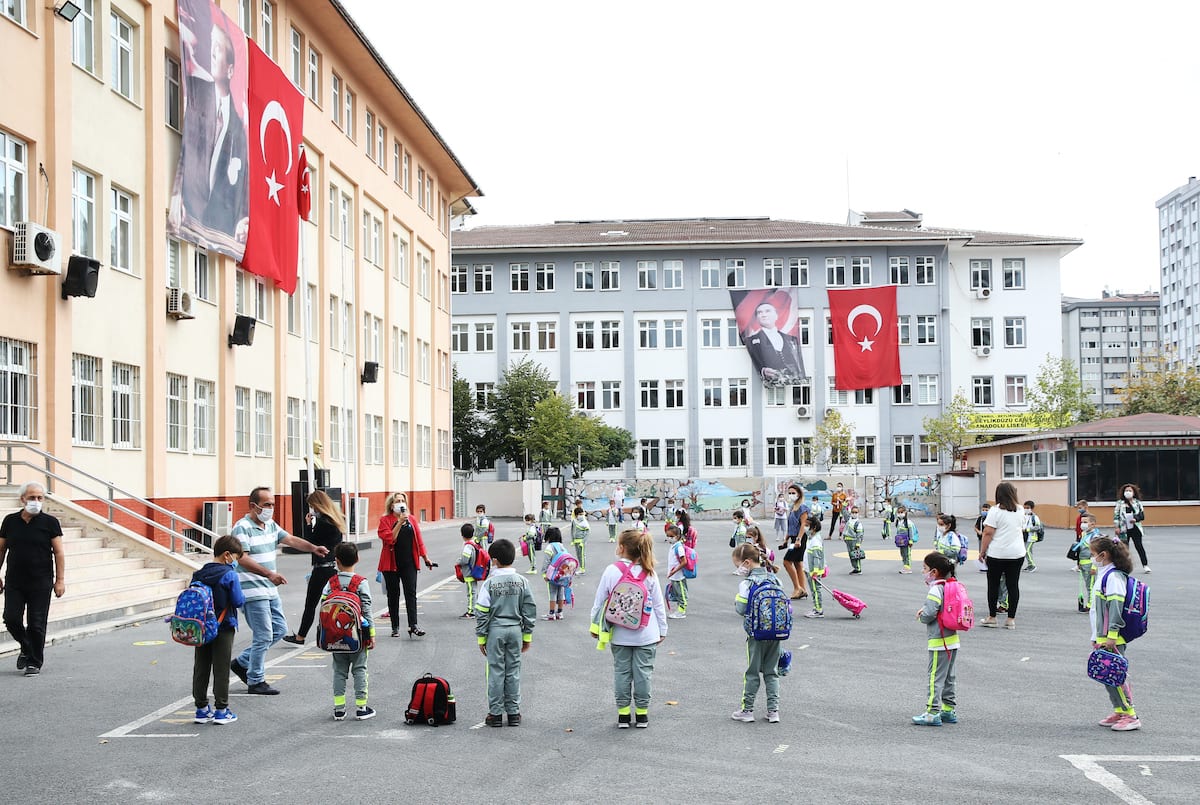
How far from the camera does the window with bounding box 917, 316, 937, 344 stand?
70.1 m

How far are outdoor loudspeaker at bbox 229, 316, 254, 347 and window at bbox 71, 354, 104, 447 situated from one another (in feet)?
21.6

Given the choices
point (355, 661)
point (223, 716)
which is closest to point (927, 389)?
point (355, 661)

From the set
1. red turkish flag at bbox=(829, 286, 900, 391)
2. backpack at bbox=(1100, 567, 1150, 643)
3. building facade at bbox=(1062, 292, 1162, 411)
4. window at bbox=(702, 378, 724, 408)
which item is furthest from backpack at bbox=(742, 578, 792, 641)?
building facade at bbox=(1062, 292, 1162, 411)

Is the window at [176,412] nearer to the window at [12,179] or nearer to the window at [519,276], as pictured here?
the window at [12,179]

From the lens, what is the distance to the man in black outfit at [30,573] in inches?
473

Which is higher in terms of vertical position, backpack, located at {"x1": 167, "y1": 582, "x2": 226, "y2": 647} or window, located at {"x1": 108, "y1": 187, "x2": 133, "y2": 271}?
window, located at {"x1": 108, "y1": 187, "x2": 133, "y2": 271}

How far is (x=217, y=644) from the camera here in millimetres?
9586

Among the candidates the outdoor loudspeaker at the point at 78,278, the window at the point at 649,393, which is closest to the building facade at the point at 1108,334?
the window at the point at 649,393

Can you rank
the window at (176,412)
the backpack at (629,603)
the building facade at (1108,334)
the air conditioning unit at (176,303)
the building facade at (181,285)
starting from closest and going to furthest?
the backpack at (629,603), the building facade at (181,285), the air conditioning unit at (176,303), the window at (176,412), the building facade at (1108,334)

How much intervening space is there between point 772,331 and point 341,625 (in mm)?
60288

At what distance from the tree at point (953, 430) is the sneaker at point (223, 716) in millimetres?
58954

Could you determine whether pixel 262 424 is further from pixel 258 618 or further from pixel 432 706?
pixel 432 706

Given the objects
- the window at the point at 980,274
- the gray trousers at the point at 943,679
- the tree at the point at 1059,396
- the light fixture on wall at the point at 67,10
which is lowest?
the gray trousers at the point at 943,679

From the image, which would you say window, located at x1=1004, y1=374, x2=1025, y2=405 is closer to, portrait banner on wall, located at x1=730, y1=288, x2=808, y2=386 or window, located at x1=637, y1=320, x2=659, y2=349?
portrait banner on wall, located at x1=730, y1=288, x2=808, y2=386
